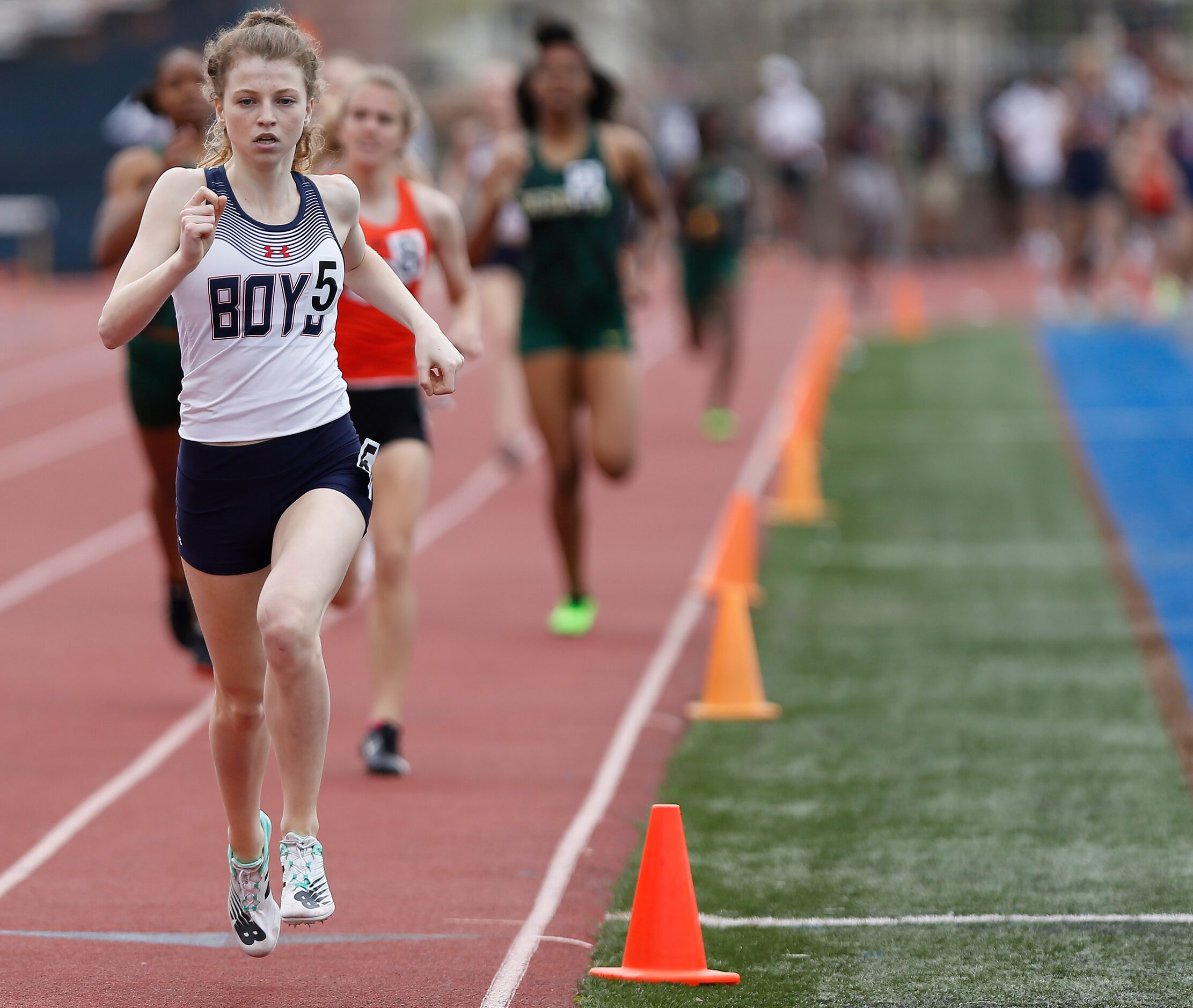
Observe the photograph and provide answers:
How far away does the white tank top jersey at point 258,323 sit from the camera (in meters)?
4.84

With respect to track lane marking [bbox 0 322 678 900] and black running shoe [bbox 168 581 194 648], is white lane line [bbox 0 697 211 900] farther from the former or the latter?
black running shoe [bbox 168 581 194 648]

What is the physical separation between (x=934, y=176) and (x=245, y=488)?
2973 centimetres

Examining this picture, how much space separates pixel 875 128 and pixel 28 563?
19.7m

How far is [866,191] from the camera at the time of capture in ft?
94.9

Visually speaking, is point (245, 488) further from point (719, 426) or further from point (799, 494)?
point (719, 426)

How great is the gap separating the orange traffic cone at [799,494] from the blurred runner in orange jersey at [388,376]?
6.14 meters

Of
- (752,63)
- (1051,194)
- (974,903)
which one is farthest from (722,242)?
(752,63)

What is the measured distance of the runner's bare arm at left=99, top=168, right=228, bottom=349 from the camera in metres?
4.55

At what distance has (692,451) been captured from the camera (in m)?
16.5

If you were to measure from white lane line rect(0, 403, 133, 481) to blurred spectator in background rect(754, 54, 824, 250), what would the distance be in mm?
16134

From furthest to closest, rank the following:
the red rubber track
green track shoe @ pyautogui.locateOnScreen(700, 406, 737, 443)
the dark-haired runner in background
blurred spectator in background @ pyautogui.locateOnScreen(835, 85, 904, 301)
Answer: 1. blurred spectator in background @ pyautogui.locateOnScreen(835, 85, 904, 301)
2. green track shoe @ pyautogui.locateOnScreen(700, 406, 737, 443)
3. the dark-haired runner in background
4. the red rubber track

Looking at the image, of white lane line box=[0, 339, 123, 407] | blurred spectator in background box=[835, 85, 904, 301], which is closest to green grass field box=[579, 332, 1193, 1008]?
white lane line box=[0, 339, 123, 407]

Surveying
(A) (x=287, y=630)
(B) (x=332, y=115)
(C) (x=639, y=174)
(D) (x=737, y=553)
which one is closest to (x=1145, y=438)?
(D) (x=737, y=553)

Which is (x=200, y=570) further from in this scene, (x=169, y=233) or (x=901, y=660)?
(x=901, y=660)
